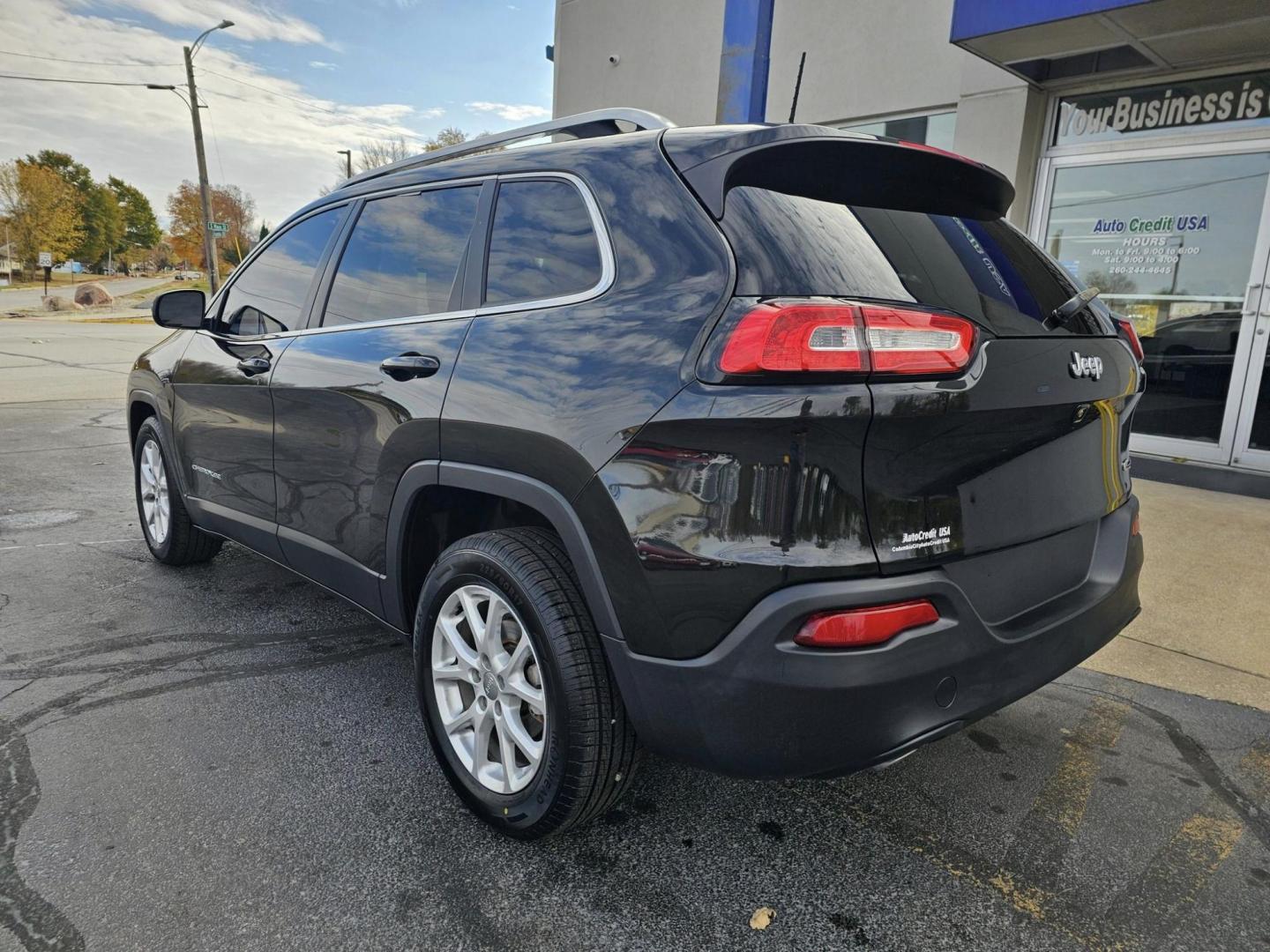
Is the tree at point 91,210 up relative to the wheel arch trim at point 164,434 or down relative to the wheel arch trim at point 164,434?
up

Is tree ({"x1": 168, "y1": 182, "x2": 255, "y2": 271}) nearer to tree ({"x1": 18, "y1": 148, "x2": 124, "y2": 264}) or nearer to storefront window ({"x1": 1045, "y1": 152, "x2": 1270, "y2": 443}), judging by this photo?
tree ({"x1": 18, "y1": 148, "x2": 124, "y2": 264})

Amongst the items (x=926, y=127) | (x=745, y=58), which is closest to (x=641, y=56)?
(x=926, y=127)

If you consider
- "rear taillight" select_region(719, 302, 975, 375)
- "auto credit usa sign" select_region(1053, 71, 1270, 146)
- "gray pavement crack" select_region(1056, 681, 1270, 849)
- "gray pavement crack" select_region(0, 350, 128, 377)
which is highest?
"auto credit usa sign" select_region(1053, 71, 1270, 146)

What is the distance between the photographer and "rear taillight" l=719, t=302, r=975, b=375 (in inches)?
68.9

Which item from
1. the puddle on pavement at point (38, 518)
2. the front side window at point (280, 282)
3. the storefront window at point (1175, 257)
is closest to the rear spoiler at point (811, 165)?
the front side window at point (280, 282)

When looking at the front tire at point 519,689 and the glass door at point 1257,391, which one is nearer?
the front tire at point 519,689

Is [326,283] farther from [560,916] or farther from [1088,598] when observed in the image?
[1088,598]

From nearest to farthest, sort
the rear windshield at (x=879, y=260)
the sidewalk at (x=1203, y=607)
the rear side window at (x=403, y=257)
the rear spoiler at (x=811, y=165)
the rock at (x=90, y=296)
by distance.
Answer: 1. the rear windshield at (x=879, y=260)
2. the rear spoiler at (x=811, y=165)
3. the rear side window at (x=403, y=257)
4. the sidewalk at (x=1203, y=607)
5. the rock at (x=90, y=296)

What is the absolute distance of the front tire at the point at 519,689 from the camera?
2047 millimetres

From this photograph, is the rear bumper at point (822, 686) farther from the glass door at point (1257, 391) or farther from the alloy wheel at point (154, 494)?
the glass door at point (1257, 391)

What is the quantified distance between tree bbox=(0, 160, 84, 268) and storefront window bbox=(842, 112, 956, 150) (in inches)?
2821

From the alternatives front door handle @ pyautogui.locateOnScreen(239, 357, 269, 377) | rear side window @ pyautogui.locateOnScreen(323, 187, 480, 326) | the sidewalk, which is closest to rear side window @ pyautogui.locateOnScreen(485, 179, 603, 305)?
rear side window @ pyautogui.locateOnScreen(323, 187, 480, 326)

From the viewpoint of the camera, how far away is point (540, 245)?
7.80 ft

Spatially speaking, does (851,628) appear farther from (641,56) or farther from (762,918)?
(641,56)
